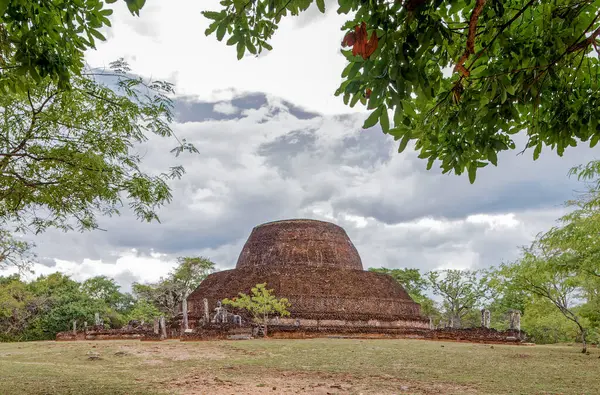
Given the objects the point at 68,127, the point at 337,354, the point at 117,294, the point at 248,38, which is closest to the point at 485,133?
the point at 248,38

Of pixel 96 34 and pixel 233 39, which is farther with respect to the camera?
pixel 96 34

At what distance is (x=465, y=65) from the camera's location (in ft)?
10.1

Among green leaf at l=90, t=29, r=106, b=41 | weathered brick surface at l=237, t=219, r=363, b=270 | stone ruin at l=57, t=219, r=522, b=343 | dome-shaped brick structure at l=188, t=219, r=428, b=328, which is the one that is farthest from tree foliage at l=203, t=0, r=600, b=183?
weathered brick surface at l=237, t=219, r=363, b=270

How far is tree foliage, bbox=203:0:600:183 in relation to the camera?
2.26 m

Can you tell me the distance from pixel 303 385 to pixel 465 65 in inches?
206

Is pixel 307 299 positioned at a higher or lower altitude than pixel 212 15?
lower

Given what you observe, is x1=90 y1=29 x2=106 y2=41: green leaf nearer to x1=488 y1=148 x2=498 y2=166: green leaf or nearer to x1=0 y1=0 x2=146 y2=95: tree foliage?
x1=0 y1=0 x2=146 y2=95: tree foliage

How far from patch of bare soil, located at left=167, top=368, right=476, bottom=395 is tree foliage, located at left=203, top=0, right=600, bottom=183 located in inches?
151

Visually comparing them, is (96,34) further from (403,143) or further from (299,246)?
(299,246)

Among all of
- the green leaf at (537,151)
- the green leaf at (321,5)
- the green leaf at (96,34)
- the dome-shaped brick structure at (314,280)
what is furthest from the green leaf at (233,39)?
the dome-shaped brick structure at (314,280)

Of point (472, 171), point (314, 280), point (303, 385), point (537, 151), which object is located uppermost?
point (537, 151)

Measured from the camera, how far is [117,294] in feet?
135

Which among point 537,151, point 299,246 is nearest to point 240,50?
point 537,151

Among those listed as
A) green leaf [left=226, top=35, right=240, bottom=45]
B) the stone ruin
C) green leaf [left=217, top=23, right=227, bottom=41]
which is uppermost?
green leaf [left=226, top=35, right=240, bottom=45]
